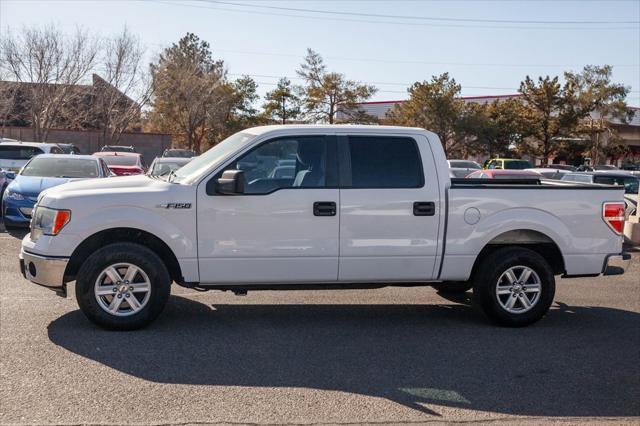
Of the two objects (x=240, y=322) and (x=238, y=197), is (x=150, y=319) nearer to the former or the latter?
(x=240, y=322)

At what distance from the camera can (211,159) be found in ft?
23.9

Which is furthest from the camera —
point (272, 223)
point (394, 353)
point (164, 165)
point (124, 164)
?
point (124, 164)

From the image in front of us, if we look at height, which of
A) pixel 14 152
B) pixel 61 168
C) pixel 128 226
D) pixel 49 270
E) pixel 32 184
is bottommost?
pixel 49 270

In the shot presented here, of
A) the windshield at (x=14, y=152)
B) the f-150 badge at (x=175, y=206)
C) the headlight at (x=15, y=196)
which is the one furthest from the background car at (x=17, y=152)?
the f-150 badge at (x=175, y=206)

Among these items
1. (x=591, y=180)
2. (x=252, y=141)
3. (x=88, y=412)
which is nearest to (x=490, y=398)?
(x=88, y=412)

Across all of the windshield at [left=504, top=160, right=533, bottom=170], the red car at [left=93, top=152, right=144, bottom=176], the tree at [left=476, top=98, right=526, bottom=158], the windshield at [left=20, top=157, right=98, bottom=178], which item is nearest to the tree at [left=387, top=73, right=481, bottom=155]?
the tree at [left=476, top=98, right=526, bottom=158]

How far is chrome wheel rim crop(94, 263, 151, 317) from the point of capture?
266 inches

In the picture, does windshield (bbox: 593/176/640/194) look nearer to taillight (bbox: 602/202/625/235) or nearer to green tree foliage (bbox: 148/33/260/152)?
Result: taillight (bbox: 602/202/625/235)

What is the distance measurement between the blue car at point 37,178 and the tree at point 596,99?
44.4m

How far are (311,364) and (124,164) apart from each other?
1515 centimetres

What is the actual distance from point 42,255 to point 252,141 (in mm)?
2246

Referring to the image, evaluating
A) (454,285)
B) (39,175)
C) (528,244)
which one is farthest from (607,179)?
(39,175)

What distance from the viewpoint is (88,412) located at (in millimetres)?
4855

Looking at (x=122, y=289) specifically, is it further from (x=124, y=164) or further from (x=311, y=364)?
(x=124, y=164)
